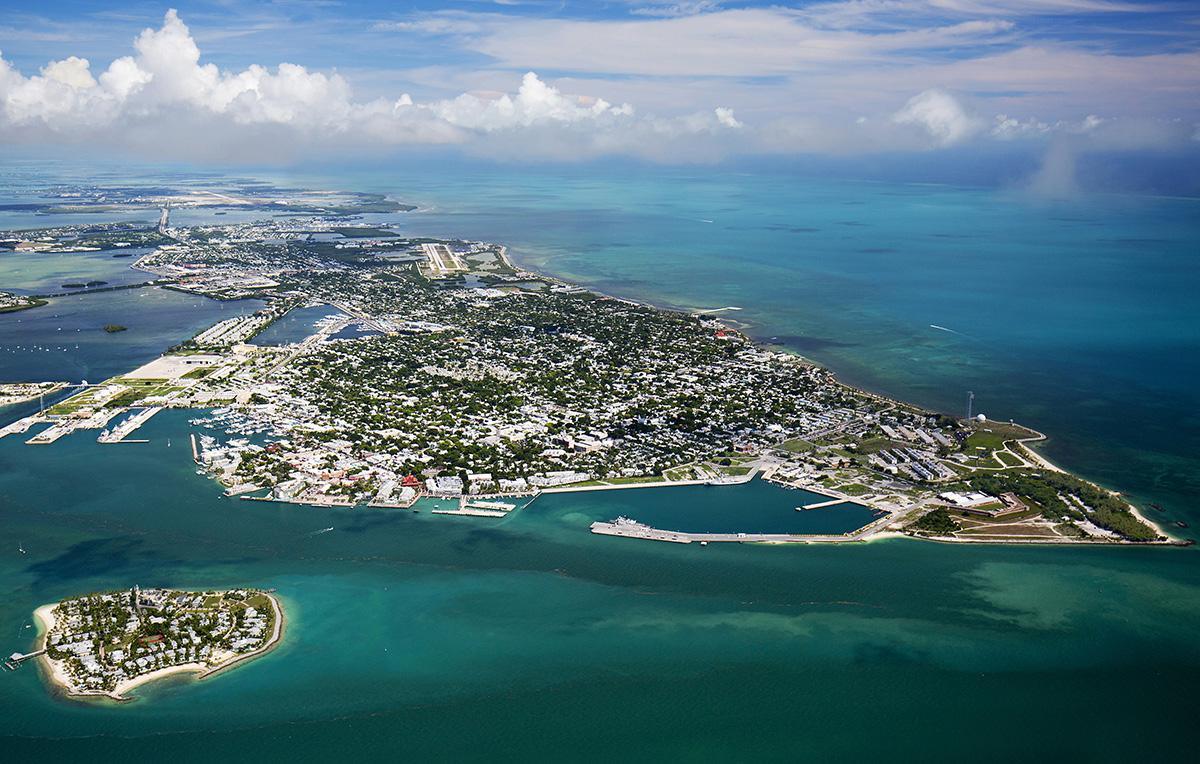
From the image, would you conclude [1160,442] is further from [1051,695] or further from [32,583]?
[32,583]

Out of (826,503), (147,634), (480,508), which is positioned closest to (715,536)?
(826,503)

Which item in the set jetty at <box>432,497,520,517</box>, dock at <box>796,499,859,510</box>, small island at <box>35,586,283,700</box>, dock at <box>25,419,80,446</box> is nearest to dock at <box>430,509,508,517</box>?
jetty at <box>432,497,520,517</box>

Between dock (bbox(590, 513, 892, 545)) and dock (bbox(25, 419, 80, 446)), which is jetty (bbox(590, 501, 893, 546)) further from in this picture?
dock (bbox(25, 419, 80, 446))

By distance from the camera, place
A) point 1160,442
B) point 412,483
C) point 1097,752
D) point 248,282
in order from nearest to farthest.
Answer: point 1097,752
point 412,483
point 1160,442
point 248,282

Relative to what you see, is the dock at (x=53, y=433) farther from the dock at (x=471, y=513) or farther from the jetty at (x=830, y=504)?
the jetty at (x=830, y=504)

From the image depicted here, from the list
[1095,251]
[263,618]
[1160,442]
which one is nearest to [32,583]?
[263,618]
